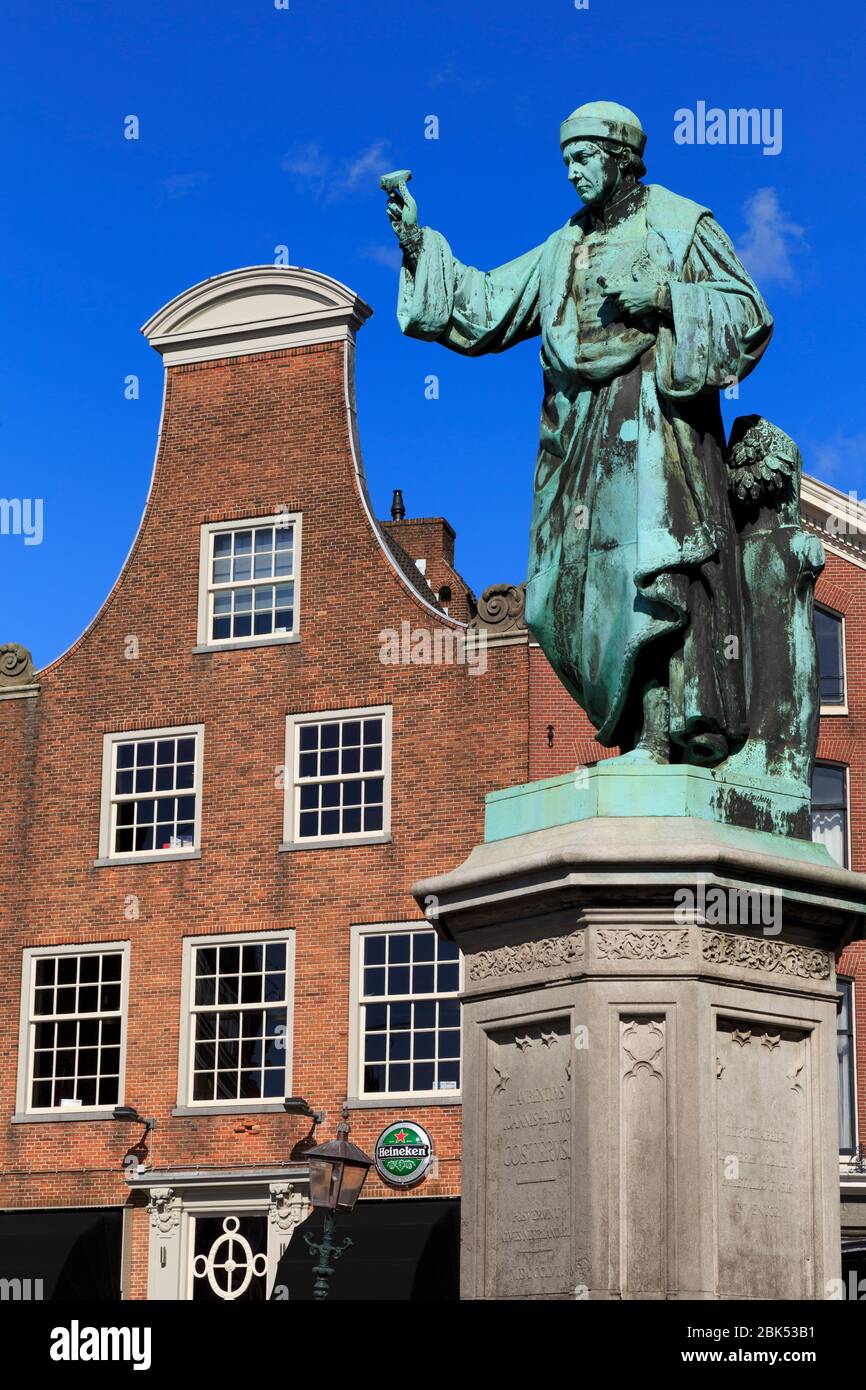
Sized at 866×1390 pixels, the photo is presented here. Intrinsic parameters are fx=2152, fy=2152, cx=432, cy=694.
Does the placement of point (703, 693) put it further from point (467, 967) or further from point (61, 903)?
point (61, 903)

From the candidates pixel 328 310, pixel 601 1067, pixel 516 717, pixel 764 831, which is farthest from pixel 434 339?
pixel 328 310

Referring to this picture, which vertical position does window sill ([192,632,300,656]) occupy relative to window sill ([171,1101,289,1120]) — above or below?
Result: above

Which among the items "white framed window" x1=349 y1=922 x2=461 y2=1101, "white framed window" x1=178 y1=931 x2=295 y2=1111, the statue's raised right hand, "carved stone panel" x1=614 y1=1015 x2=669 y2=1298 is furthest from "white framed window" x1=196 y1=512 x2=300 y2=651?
"carved stone panel" x1=614 y1=1015 x2=669 y2=1298

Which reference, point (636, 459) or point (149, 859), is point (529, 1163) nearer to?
point (636, 459)

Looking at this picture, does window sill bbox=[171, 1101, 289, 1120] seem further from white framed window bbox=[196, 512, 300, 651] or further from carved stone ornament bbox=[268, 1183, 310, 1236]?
white framed window bbox=[196, 512, 300, 651]

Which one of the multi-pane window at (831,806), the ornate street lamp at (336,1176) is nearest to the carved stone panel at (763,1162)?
the ornate street lamp at (336,1176)

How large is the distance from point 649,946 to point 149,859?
23.2 m

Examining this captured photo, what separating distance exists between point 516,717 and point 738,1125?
69.2 feet

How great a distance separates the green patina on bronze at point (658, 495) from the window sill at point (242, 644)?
21.4m

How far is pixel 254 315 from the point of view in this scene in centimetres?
3136

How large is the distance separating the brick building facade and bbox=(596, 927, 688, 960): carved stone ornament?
64.7 feet

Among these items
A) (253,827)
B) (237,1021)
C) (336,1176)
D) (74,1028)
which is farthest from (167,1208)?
(336,1176)

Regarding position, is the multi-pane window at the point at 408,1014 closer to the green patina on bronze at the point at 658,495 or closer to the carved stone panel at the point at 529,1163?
the green patina on bronze at the point at 658,495

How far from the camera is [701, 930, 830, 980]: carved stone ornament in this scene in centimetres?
748
